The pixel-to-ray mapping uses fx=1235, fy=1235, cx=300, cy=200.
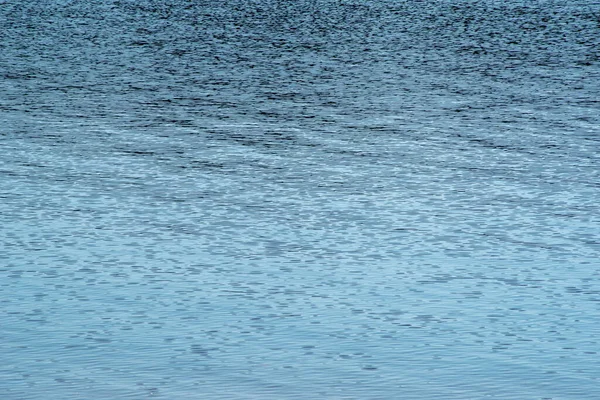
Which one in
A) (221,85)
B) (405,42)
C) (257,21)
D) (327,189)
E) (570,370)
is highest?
(257,21)

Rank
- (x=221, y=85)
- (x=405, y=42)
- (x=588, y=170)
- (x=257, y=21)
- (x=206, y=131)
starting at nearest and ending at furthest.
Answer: (x=588, y=170), (x=206, y=131), (x=221, y=85), (x=405, y=42), (x=257, y=21)

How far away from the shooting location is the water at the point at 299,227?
667 inches

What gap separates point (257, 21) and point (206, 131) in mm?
31566

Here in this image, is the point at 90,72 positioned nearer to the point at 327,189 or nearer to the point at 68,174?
the point at 68,174

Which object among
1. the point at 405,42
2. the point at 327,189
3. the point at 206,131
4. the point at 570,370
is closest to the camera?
the point at 570,370

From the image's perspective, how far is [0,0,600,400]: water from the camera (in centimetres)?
1694

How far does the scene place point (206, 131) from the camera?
3459 cm

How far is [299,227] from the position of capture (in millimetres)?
24453

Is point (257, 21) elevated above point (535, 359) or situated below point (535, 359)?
above

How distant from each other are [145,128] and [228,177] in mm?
6804

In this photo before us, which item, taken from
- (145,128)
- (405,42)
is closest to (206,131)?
(145,128)

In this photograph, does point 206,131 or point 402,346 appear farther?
point 206,131

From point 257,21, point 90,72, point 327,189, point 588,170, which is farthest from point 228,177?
point 257,21

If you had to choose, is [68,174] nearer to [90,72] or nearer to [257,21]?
[90,72]
